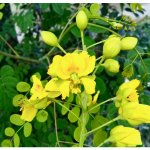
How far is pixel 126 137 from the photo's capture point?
0.43m

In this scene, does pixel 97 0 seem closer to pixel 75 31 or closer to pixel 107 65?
pixel 75 31

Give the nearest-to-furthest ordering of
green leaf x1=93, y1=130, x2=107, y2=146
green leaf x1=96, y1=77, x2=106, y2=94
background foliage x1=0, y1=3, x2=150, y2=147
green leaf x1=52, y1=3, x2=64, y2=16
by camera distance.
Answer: green leaf x1=93, y1=130, x2=107, y2=146 < background foliage x1=0, y1=3, x2=150, y2=147 < green leaf x1=96, y1=77, x2=106, y2=94 < green leaf x1=52, y1=3, x2=64, y2=16

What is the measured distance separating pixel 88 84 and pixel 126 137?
7cm

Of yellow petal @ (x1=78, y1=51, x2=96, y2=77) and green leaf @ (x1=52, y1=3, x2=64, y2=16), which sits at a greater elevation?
yellow petal @ (x1=78, y1=51, x2=96, y2=77)

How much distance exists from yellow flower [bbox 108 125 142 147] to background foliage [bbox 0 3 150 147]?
0.09 metres

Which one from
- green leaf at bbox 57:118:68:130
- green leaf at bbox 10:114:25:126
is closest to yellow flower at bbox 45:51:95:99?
green leaf at bbox 10:114:25:126

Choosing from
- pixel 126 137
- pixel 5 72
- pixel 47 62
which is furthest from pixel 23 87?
pixel 47 62

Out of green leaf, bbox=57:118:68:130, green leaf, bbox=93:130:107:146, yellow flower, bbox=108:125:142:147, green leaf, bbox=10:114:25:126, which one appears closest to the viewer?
yellow flower, bbox=108:125:142:147

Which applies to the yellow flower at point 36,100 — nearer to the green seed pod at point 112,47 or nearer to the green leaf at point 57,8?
the green seed pod at point 112,47

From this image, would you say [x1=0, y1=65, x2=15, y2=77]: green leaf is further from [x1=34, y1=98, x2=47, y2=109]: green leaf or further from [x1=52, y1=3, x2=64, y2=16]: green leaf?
[x1=34, y1=98, x2=47, y2=109]: green leaf

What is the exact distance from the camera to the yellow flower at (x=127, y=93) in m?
0.47

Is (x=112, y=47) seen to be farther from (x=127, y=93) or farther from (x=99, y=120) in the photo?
(x=99, y=120)

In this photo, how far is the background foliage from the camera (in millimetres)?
858

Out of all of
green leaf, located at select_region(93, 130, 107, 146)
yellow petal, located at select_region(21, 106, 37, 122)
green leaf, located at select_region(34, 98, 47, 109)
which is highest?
green leaf, located at select_region(34, 98, 47, 109)
